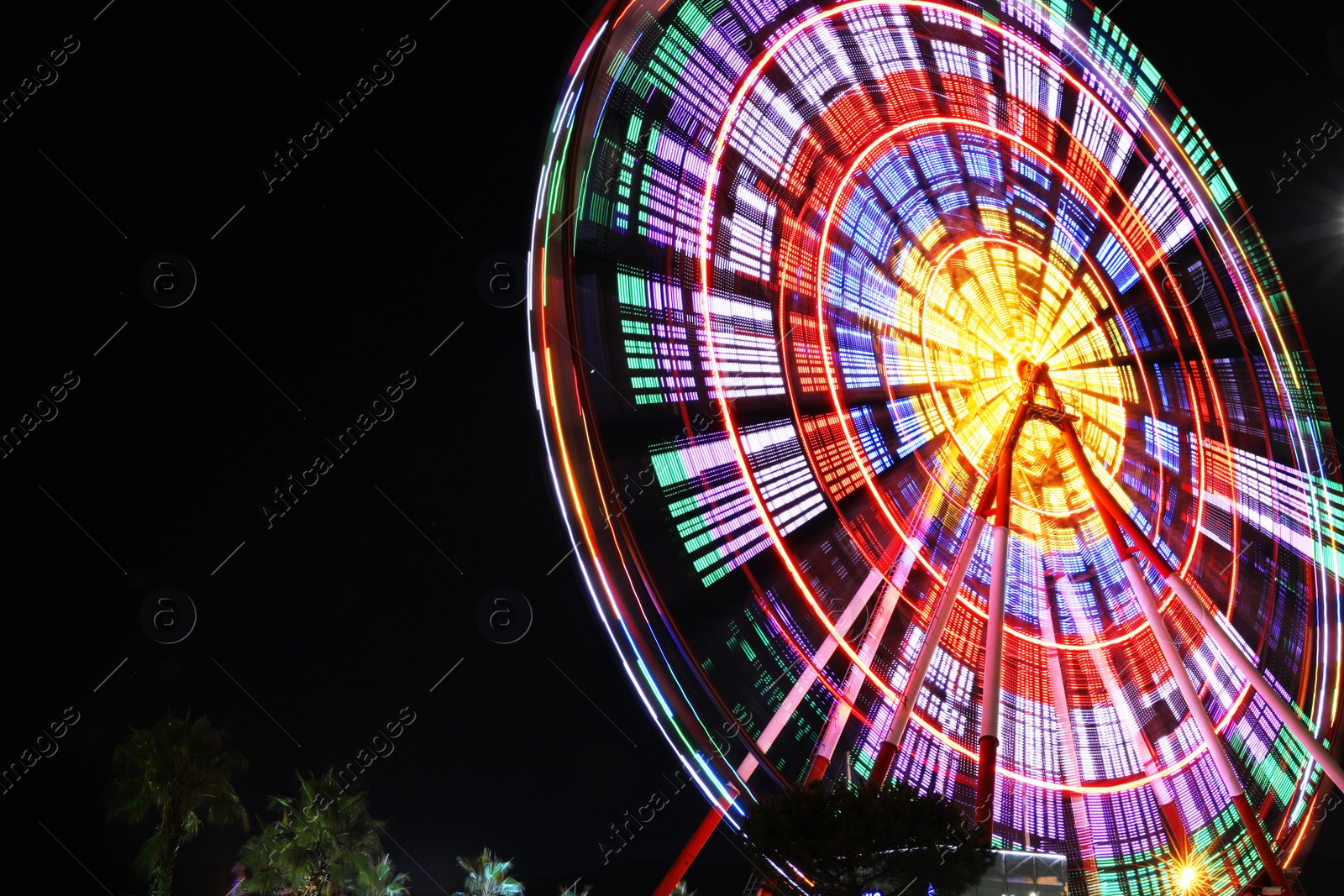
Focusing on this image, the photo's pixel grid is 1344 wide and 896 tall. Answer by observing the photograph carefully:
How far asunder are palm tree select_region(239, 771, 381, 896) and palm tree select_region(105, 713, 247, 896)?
174 centimetres

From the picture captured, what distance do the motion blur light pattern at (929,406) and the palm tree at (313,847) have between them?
38.4ft

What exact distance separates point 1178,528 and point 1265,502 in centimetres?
111

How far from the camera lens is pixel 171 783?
15.8m

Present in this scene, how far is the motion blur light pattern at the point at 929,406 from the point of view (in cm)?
892

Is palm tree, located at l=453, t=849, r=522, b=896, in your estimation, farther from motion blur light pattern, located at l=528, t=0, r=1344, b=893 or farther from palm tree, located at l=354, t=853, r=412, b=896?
motion blur light pattern, located at l=528, t=0, r=1344, b=893

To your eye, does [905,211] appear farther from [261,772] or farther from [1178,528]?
[261,772]

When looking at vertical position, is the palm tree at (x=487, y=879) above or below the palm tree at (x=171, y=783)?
below

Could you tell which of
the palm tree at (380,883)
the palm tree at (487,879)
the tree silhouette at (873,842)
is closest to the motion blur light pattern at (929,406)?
the tree silhouette at (873,842)

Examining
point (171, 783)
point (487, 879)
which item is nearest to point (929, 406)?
point (171, 783)

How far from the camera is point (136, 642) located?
16328 millimetres

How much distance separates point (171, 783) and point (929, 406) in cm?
1274

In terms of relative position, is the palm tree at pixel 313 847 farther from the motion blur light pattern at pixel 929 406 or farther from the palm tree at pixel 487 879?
the motion blur light pattern at pixel 929 406

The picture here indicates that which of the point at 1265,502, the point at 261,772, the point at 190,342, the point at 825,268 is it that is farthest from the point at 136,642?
the point at 1265,502

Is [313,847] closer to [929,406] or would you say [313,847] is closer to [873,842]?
[873,842]
